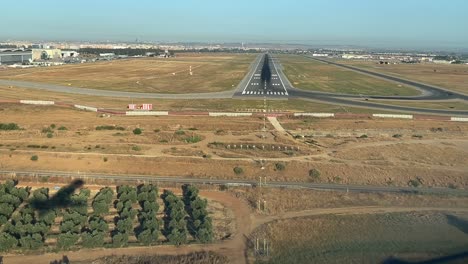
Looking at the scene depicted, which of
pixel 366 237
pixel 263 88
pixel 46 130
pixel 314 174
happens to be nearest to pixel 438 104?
pixel 263 88

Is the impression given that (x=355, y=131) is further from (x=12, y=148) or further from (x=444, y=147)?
(x=12, y=148)

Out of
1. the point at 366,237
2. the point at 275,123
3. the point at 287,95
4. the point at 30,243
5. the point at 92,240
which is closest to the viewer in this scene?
the point at 30,243

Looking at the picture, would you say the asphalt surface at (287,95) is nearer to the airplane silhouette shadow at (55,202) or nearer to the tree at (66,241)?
the airplane silhouette shadow at (55,202)

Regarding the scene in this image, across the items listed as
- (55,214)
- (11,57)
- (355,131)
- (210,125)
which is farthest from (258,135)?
(11,57)

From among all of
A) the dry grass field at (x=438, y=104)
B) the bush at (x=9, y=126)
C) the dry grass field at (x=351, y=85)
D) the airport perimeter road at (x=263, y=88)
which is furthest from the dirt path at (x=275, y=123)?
the dry grass field at (x=351, y=85)

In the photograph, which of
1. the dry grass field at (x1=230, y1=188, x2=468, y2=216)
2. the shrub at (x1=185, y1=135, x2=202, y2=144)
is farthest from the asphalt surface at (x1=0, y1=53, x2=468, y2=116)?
the dry grass field at (x1=230, y1=188, x2=468, y2=216)

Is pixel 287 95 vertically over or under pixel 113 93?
over

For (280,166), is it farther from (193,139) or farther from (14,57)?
(14,57)
